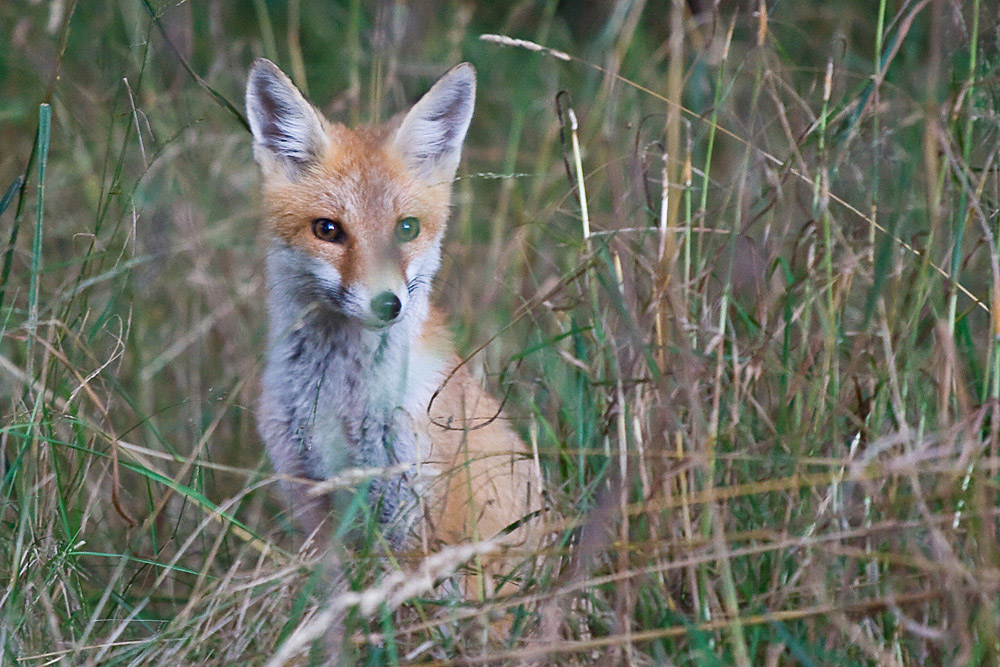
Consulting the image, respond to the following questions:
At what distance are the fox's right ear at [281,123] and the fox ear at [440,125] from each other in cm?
26

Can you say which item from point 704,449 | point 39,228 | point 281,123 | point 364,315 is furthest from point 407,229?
point 704,449

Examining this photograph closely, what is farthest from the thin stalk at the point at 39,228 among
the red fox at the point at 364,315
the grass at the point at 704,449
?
the red fox at the point at 364,315

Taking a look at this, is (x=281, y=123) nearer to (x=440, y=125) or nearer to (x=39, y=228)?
(x=440, y=125)

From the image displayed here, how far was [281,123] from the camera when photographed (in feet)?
9.40

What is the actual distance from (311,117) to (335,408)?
888 mm

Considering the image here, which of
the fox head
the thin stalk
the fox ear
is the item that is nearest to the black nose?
the fox head

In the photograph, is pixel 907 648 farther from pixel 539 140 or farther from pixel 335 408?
pixel 539 140

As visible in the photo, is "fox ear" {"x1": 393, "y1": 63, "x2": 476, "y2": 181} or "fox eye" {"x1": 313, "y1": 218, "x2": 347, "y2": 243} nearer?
"fox eye" {"x1": 313, "y1": 218, "x2": 347, "y2": 243}

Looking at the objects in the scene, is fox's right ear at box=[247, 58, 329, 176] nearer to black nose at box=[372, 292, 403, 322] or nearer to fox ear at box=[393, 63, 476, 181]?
fox ear at box=[393, 63, 476, 181]

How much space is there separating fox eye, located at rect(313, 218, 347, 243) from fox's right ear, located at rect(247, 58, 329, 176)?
0.31 meters

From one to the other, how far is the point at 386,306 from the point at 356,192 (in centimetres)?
48

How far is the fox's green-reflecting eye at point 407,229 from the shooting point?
272 centimetres

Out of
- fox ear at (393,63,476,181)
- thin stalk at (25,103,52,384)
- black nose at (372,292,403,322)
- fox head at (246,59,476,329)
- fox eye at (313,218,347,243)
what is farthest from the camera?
fox ear at (393,63,476,181)

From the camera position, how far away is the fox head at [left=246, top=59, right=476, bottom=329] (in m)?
2.55
